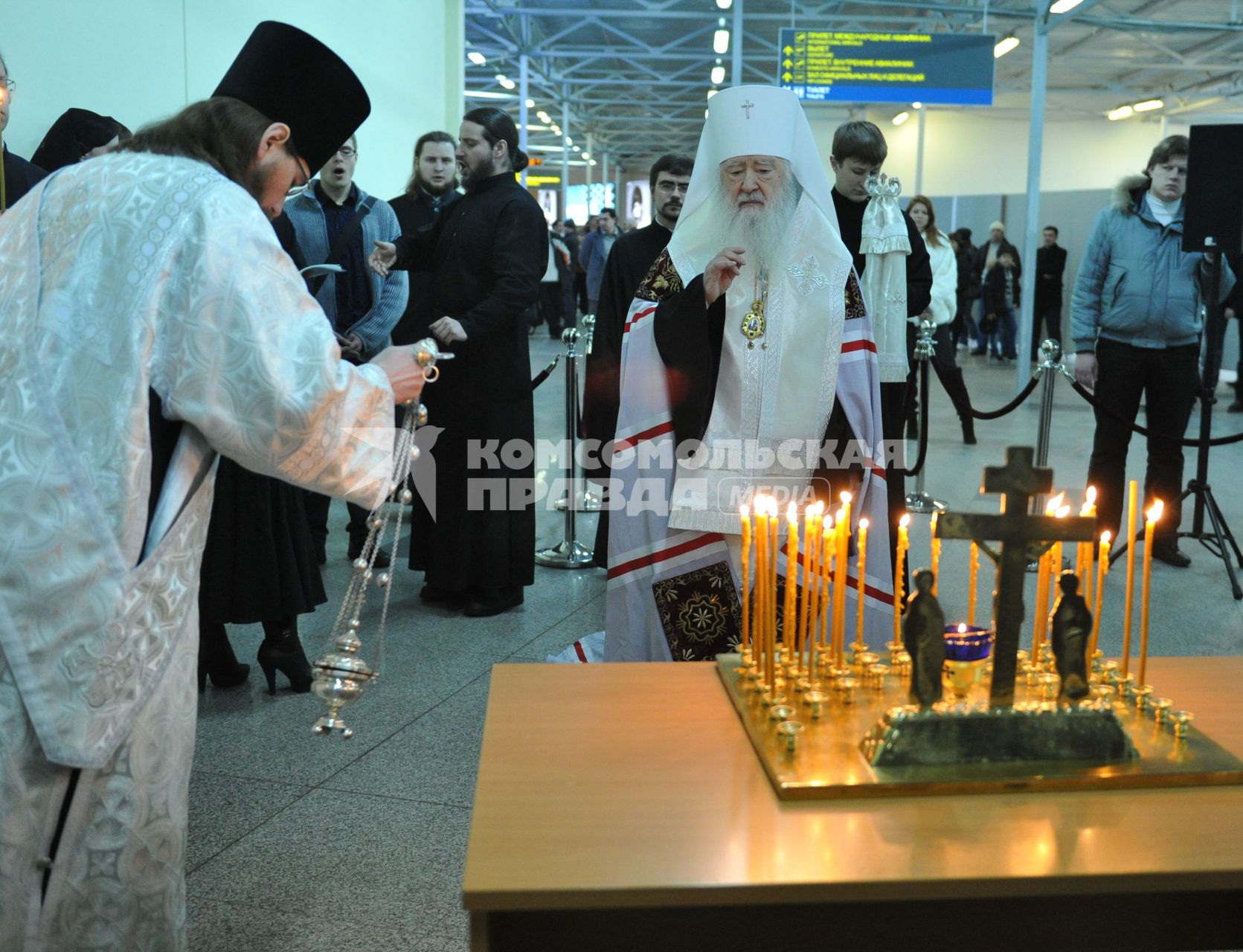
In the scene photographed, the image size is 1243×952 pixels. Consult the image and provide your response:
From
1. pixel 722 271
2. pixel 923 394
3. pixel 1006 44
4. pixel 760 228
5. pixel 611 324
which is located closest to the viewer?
pixel 722 271

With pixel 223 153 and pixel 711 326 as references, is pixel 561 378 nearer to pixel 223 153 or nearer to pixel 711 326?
pixel 711 326

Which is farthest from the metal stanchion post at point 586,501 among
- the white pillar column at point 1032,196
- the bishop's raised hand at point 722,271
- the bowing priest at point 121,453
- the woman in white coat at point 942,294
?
the white pillar column at point 1032,196

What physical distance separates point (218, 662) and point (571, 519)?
7.66 ft

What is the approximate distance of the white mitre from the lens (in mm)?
3297

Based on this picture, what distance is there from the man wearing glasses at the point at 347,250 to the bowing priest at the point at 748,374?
2.21 meters

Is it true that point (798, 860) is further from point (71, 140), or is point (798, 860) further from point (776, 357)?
point (71, 140)

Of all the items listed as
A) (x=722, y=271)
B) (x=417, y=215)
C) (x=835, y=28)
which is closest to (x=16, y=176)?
(x=722, y=271)

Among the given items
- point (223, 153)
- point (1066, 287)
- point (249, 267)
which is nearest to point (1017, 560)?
point (249, 267)

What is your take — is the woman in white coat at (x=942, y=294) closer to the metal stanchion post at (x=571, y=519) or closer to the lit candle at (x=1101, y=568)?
the metal stanchion post at (x=571, y=519)

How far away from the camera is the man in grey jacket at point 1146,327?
5.56m

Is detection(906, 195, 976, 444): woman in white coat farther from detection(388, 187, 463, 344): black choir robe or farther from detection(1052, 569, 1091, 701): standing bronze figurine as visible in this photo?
detection(1052, 569, 1091, 701): standing bronze figurine

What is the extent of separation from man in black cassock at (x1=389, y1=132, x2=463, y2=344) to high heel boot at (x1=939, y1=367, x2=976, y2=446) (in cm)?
293

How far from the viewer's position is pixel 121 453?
5.69 ft

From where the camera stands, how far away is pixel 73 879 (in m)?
1.82
